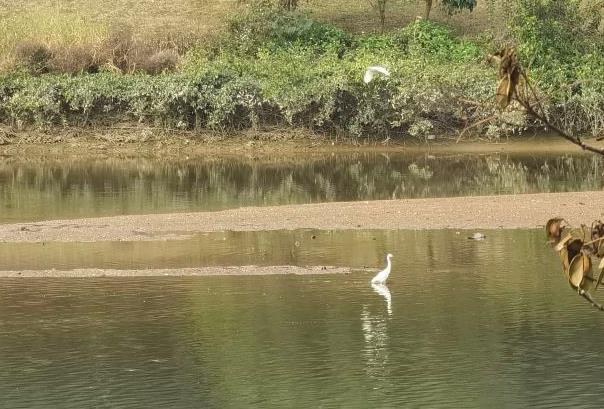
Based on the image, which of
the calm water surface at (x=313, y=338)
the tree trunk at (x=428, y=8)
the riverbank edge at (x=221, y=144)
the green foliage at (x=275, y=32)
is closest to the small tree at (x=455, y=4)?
the tree trunk at (x=428, y=8)

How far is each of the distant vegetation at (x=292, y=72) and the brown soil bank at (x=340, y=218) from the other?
307 inches

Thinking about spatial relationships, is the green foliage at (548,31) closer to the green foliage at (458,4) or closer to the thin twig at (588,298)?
the green foliage at (458,4)

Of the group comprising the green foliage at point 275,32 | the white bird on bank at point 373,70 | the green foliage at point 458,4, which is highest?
the green foliage at point 458,4

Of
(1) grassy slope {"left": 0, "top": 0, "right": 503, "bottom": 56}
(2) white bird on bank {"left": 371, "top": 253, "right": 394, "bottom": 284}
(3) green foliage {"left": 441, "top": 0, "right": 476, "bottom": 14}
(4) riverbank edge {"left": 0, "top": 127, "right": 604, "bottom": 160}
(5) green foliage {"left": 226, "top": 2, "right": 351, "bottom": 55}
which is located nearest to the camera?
(2) white bird on bank {"left": 371, "top": 253, "right": 394, "bottom": 284}

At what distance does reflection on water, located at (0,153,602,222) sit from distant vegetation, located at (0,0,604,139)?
6.13 ft

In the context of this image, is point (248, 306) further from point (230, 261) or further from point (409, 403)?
point (409, 403)

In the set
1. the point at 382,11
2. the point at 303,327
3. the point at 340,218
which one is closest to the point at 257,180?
the point at 340,218

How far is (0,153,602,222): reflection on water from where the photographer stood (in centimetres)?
2397

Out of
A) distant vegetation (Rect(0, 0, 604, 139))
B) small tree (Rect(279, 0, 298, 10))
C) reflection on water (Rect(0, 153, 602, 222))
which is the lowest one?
reflection on water (Rect(0, 153, 602, 222))

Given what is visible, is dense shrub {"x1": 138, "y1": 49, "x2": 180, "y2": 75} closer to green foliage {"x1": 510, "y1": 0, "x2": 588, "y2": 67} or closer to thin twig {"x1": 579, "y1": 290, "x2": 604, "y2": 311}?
green foliage {"x1": 510, "y1": 0, "x2": 588, "y2": 67}

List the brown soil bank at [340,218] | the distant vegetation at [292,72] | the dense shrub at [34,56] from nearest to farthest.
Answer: the brown soil bank at [340,218] → the distant vegetation at [292,72] → the dense shrub at [34,56]

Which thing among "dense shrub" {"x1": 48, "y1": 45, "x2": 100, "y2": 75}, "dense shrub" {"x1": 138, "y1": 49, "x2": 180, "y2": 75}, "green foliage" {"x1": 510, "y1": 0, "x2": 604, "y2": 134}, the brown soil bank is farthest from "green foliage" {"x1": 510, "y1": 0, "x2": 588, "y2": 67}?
the brown soil bank

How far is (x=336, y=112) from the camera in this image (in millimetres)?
32812

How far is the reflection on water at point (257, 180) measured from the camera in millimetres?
23969
